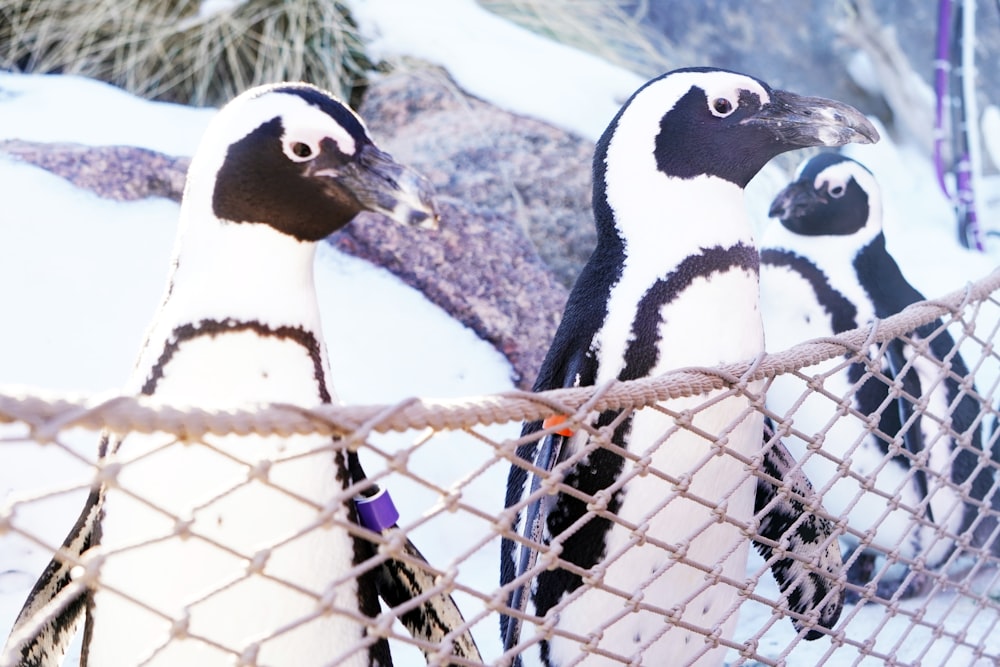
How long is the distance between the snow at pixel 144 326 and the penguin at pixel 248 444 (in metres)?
0.26

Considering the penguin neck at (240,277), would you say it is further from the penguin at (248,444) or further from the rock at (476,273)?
the rock at (476,273)

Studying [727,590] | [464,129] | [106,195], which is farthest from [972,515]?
[106,195]

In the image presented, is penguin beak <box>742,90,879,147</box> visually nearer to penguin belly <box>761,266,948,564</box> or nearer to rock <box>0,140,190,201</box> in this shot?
penguin belly <box>761,266,948,564</box>

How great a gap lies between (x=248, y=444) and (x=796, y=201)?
0.92 metres

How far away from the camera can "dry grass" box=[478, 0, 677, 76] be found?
2688 millimetres

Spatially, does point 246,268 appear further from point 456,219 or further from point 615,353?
point 456,219

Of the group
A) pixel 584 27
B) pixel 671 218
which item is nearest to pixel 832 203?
pixel 671 218

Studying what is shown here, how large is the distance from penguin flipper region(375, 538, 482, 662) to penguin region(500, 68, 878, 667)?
0.09 metres

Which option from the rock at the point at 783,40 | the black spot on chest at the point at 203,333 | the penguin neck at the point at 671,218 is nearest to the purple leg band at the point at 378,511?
the black spot on chest at the point at 203,333

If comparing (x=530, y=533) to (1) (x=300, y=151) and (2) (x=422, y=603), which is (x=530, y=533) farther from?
(1) (x=300, y=151)

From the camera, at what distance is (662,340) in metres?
0.98

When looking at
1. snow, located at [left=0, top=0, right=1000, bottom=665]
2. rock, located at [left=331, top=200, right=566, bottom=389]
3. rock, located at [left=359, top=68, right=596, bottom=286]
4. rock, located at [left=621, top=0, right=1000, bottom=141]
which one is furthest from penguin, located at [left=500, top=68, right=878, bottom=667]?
rock, located at [left=621, top=0, right=1000, bottom=141]

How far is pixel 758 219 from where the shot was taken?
89.2 inches

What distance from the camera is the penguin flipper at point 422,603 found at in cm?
88
